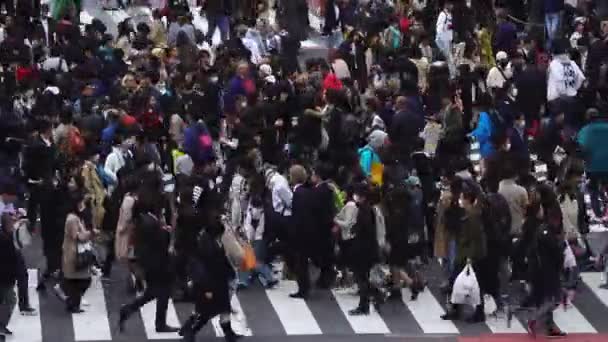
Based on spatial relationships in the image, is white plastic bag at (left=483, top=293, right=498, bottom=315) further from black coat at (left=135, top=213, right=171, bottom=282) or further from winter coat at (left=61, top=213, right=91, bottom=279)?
winter coat at (left=61, top=213, right=91, bottom=279)

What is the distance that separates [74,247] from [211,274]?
2.36m

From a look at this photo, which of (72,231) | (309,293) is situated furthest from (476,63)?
(72,231)

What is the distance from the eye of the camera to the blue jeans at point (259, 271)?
2295cm

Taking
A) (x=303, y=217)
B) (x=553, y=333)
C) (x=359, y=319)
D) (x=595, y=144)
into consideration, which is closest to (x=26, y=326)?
(x=303, y=217)

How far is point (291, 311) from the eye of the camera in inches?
884

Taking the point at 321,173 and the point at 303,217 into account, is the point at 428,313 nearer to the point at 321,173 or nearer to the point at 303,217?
the point at 303,217

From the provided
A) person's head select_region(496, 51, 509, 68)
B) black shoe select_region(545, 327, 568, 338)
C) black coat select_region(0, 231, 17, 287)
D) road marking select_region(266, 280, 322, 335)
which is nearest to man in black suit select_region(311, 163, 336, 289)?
road marking select_region(266, 280, 322, 335)

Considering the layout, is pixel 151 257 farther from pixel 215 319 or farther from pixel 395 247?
pixel 395 247

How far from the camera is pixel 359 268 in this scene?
22047mm

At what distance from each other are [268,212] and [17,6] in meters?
16.1

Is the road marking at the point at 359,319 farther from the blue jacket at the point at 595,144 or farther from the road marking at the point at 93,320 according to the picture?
the blue jacket at the point at 595,144

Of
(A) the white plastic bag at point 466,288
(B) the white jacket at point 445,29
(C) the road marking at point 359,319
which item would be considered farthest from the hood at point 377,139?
(B) the white jacket at point 445,29

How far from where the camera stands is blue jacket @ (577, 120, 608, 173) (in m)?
25.4

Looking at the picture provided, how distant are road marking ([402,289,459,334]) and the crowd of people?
0.74ft
